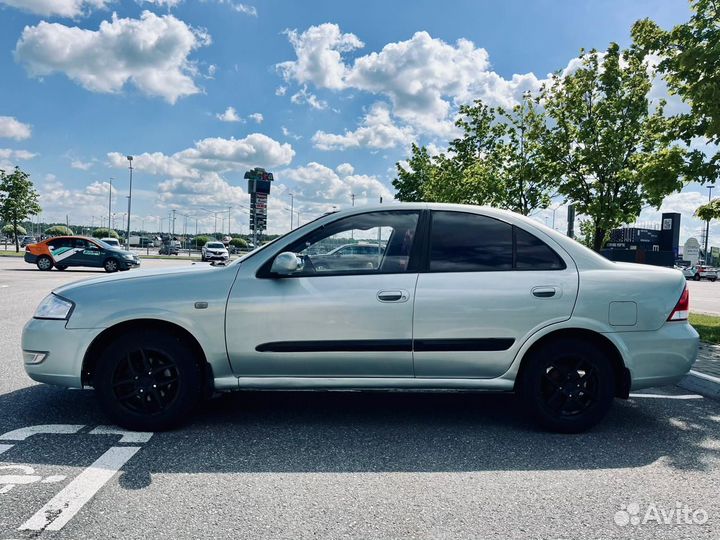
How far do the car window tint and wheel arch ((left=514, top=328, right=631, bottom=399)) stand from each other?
0.59 m

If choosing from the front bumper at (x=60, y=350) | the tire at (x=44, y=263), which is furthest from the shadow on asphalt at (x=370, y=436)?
the tire at (x=44, y=263)

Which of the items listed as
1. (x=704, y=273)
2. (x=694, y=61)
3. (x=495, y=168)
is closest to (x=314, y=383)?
(x=694, y=61)

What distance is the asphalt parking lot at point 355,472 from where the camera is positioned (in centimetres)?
262

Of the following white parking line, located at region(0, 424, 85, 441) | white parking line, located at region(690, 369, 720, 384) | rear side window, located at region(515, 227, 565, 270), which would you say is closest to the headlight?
white parking line, located at region(0, 424, 85, 441)

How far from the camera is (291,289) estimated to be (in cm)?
382

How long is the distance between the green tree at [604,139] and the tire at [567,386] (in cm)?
909

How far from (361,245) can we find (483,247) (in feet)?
2.98

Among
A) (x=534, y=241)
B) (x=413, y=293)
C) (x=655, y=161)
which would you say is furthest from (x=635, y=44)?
(x=413, y=293)

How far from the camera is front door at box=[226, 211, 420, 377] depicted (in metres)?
3.79

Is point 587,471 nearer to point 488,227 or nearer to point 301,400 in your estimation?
point 488,227

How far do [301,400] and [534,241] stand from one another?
2378 millimetres

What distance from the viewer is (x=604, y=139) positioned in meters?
12.2

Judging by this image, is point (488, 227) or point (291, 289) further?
Result: point (488, 227)

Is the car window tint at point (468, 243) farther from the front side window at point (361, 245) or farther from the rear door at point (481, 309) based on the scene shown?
the front side window at point (361, 245)
